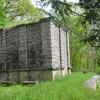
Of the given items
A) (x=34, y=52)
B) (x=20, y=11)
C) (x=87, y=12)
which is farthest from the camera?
(x=20, y=11)

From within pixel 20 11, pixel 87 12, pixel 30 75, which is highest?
pixel 20 11

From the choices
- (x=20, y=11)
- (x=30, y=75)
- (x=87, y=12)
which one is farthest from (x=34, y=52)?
(x=20, y=11)

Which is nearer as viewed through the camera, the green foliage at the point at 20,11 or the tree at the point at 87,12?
the tree at the point at 87,12

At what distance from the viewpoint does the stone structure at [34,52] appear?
1909cm

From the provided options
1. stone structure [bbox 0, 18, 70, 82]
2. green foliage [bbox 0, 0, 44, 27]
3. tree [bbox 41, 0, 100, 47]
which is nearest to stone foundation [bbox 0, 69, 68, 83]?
stone structure [bbox 0, 18, 70, 82]

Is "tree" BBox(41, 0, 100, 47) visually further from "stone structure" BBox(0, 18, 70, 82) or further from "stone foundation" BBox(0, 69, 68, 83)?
"stone foundation" BBox(0, 69, 68, 83)

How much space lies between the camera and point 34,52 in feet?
64.7

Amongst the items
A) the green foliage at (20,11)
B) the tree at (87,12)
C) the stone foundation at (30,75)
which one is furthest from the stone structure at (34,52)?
the green foliage at (20,11)

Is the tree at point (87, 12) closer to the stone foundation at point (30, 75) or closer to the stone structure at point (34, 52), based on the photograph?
the stone structure at point (34, 52)

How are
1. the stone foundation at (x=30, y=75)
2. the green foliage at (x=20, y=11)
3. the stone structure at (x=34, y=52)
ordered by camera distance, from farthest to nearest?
the green foliage at (x=20, y=11), the stone structure at (x=34, y=52), the stone foundation at (x=30, y=75)

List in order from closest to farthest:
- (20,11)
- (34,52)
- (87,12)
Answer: (87,12)
(34,52)
(20,11)

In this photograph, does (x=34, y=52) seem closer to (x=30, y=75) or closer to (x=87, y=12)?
(x=30, y=75)

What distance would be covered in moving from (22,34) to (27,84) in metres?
4.03

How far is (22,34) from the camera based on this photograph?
20.6 metres
